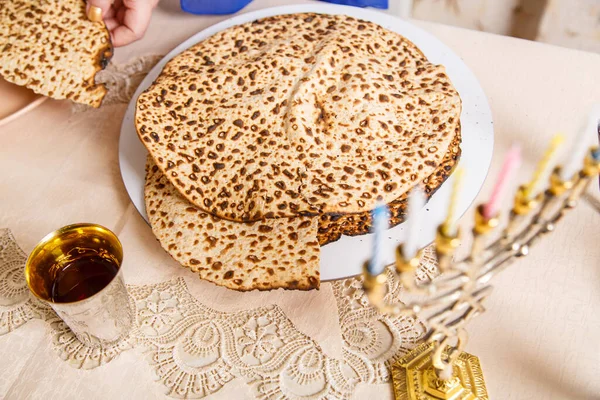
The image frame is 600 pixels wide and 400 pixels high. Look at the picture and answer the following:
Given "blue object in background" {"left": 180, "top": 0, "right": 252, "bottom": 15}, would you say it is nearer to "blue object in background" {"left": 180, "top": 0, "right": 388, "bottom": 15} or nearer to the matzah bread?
"blue object in background" {"left": 180, "top": 0, "right": 388, "bottom": 15}

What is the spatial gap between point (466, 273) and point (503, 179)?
135mm

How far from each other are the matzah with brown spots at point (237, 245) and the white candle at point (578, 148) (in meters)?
0.36

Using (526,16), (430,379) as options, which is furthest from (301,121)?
(526,16)

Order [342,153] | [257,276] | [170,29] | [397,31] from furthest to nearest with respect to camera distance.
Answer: [170,29], [397,31], [342,153], [257,276]

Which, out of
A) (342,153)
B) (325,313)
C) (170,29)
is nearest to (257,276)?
(325,313)

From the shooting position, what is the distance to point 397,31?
109cm

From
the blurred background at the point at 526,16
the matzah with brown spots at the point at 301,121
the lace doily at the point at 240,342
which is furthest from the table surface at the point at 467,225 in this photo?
the blurred background at the point at 526,16

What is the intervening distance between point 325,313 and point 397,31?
0.63 m

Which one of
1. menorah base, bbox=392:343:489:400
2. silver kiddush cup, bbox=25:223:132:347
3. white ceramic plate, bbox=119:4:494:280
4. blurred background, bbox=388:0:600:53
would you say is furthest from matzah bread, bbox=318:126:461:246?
blurred background, bbox=388:0:600:53

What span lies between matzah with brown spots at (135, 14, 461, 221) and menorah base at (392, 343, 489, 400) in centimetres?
22

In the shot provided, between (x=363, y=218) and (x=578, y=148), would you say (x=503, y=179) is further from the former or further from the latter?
(x=363, y=218)

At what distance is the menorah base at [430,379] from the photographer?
669mm

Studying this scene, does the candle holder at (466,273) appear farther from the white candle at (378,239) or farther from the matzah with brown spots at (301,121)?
the matzah with brown spots at (301,121)

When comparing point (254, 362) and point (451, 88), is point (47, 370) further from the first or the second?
point (451, 88)
